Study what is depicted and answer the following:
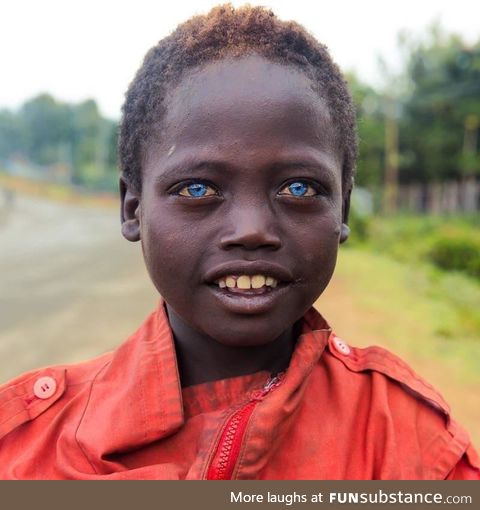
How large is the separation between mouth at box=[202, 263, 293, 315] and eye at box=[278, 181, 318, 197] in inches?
6.0

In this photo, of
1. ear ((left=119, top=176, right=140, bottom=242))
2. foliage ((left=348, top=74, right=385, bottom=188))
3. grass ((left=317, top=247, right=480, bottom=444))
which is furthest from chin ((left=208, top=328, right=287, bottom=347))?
foliage ((left=348, top=74, right=385, bottom=188))

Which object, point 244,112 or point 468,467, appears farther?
point 468,467

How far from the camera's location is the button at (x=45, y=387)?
1.44m

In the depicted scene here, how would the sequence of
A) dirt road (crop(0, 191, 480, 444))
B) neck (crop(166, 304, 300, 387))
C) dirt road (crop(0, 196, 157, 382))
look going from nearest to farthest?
1. neck (crop(166, 304, 300, 387))
2. dirt road (crop(0, 191, 480, 444))
3. dirt road (crop(0, 196, 157, 382))

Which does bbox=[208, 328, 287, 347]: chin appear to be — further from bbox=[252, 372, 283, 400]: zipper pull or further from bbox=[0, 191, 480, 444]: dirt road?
bbox=[0, 191, 480, 444]: dirt road

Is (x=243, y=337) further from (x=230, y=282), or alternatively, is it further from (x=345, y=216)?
(x=345, y=216)

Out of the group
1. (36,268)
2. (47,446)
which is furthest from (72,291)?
(47,446)

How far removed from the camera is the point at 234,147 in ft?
3.79

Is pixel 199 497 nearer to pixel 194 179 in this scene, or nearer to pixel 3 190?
pixel 194 179

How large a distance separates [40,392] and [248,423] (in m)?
0.55

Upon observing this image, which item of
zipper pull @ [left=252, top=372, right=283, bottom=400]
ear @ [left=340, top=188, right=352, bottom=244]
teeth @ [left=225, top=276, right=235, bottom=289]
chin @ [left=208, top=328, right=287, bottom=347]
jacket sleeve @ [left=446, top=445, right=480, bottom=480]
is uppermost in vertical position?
ear @ [left=340, top=188, right=352, bottom=244]

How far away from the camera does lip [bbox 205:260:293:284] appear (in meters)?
1.16

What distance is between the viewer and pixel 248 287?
46.6 inches

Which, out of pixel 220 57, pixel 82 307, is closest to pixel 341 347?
pixel 220 57
